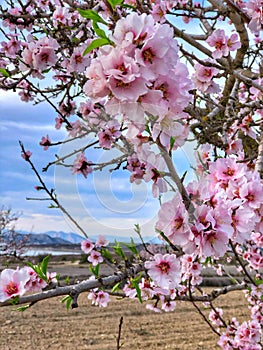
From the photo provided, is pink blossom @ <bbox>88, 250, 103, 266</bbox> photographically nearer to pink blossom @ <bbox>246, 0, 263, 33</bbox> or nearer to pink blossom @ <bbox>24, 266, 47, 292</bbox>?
pink blossom @ <bbox>24, 266, 47, 292</bbox>

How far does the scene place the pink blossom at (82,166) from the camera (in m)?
2.25

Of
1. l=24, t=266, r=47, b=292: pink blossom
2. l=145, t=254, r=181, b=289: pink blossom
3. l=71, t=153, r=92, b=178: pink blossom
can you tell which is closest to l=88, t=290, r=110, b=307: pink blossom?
l=71, t=153, r=92, b=178: pink blossom

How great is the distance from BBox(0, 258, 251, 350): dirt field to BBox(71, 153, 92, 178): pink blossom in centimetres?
314

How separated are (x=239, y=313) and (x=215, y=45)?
578 cm

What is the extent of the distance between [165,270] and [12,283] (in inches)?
16.1

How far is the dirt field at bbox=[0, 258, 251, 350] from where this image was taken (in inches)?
192

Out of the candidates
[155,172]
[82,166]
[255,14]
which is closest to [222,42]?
[255,14]

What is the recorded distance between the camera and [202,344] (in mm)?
4953

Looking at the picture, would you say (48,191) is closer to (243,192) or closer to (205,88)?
(205,88)

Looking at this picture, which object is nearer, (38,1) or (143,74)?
(143,74)

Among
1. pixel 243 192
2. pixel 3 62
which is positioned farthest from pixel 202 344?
pixel 243 192

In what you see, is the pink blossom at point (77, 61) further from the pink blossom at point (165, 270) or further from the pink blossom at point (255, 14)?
the pink blossom at point (165, 270)

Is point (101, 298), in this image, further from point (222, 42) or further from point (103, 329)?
point (103, 329)

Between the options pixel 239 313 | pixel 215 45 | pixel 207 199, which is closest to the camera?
pixel 207 199
